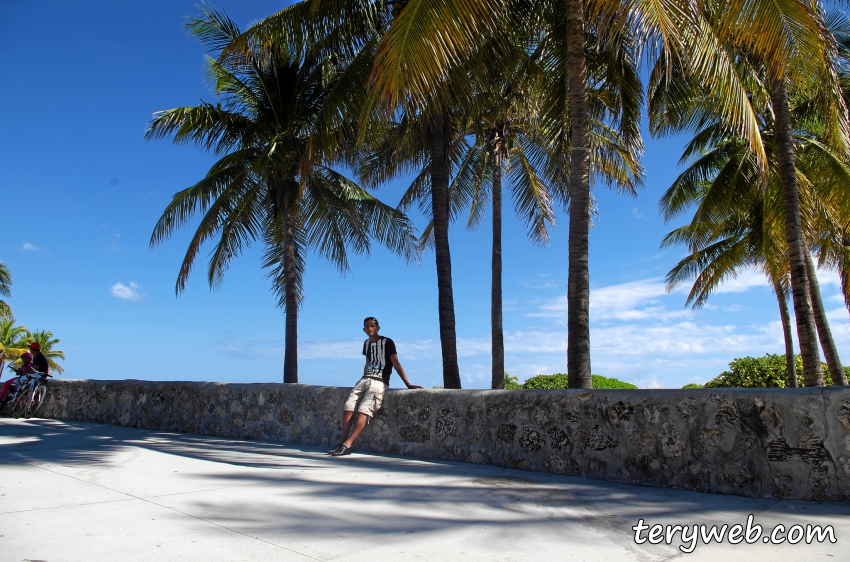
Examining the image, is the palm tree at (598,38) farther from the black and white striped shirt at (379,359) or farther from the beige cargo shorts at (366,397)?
the beige cargo shorts at (366,397)

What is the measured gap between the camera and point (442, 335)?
11.9m

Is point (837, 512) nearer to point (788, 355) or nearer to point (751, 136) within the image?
point (751, 136)

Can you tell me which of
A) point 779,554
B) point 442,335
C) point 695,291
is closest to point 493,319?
point 442,335

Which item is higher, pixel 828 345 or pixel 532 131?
pixel 532 131

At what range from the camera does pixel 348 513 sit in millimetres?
4281

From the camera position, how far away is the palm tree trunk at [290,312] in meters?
14.1

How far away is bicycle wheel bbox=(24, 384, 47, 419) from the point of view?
1302 centimetres

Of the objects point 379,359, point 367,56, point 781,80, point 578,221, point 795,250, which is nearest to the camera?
point 379,359

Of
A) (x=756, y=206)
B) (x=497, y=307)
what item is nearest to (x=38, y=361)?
(x=497, y=307)

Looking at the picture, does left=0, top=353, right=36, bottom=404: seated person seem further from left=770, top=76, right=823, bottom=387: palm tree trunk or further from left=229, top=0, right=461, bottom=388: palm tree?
left=770, top=76, right=823, bottom=387: palm tree trunk

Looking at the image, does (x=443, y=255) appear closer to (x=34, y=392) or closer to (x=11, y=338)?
(x=34, y=392)

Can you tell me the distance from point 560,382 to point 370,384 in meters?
11.4

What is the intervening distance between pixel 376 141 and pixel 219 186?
4.90 m

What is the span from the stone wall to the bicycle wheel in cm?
715
